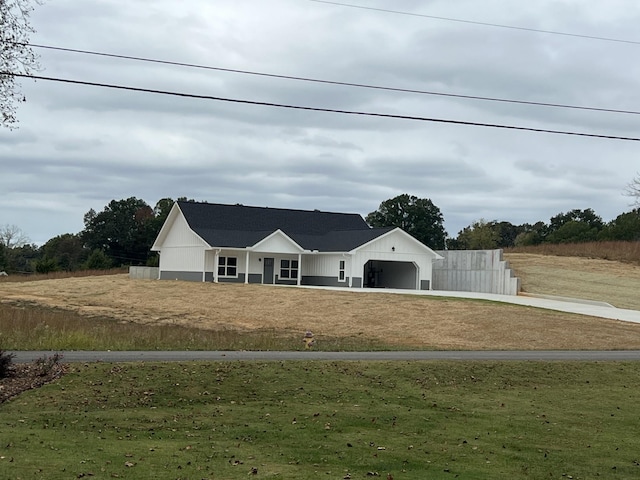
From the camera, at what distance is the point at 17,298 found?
1917 inches

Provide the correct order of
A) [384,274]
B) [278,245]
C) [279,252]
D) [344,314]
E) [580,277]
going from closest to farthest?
[344,314] < [580,277] < [279,252] < [278,245] < [384,274]

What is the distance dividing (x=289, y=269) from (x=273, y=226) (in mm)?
4894

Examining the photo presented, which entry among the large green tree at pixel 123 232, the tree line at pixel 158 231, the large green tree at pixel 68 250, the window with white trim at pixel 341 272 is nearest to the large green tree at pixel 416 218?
the tree line at pixel 158 231

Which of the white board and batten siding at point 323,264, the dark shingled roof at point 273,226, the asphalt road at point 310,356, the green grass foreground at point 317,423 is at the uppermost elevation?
the dark shingled roof at point 273,226

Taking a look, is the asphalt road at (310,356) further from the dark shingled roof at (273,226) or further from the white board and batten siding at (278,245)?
the white board and batten siding at (278,245)

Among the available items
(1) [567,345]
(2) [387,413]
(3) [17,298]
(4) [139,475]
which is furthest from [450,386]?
(3) [17,298]

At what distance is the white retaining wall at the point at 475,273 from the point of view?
54.7 metres

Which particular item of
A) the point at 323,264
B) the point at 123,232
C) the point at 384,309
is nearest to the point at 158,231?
the point at 123,232

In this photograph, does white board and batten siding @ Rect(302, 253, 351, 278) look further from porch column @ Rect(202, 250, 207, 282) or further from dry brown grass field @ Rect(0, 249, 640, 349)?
dry brown grass field @ Rect(0, 249, 640, 349)

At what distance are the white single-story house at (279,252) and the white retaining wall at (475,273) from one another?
53.7 inches

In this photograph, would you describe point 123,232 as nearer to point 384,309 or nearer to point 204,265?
point 204,265

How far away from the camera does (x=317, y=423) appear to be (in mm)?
13383

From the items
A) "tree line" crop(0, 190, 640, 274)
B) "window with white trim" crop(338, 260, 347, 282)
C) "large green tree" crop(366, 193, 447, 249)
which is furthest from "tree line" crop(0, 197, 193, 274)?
"window with white trim" crop(338, 260, 347, 282)

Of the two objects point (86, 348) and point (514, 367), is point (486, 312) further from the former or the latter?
point (86, 348)
